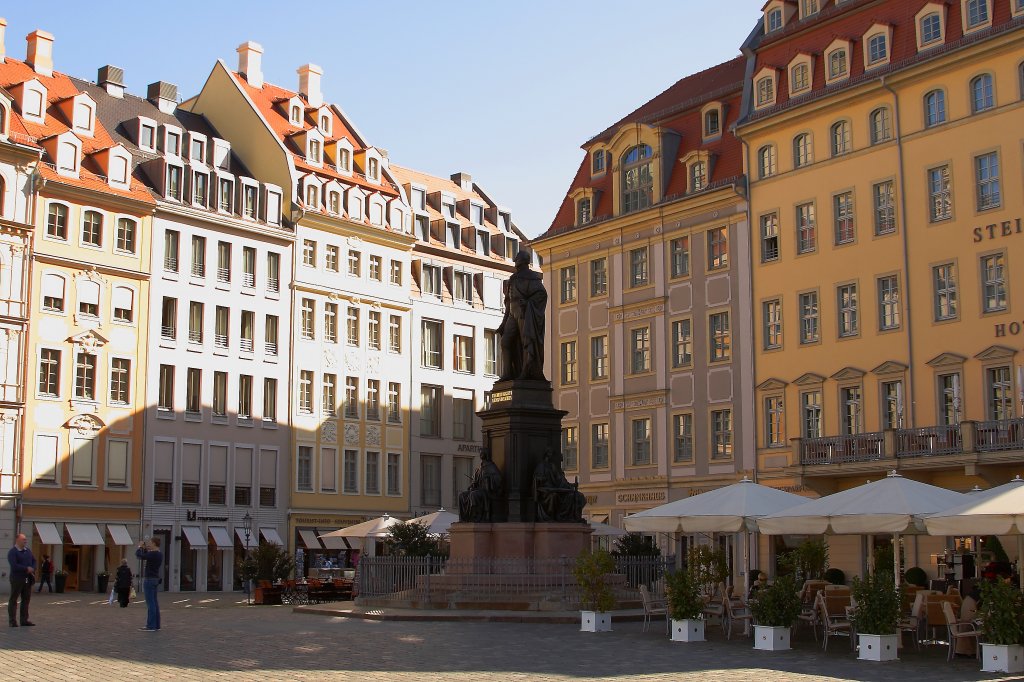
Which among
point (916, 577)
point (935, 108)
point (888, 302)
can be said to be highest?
point (935, 108)

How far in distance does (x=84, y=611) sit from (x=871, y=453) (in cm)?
2240

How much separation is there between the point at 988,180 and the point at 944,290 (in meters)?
3.41

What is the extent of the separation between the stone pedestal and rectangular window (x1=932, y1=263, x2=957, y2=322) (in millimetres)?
16572

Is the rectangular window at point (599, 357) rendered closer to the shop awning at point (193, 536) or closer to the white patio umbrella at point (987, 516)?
the shop awning at point (193, 536)

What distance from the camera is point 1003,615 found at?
54.7 ft

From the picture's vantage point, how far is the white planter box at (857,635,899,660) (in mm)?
18094

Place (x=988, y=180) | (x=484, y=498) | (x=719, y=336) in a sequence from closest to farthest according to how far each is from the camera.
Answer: (x=484, y=498), (x=988, y=180), (x=719, y=336)

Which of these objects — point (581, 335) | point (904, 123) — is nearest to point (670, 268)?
point (581, 335)

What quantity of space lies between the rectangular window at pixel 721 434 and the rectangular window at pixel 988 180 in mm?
11547

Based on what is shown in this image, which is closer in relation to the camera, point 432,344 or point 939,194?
point 939,194

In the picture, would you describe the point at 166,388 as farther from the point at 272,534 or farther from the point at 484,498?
the point at 484,498

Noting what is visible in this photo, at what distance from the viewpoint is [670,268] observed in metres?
49.3

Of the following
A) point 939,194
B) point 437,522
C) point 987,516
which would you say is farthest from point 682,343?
point 987,516

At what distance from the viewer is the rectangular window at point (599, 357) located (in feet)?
169
